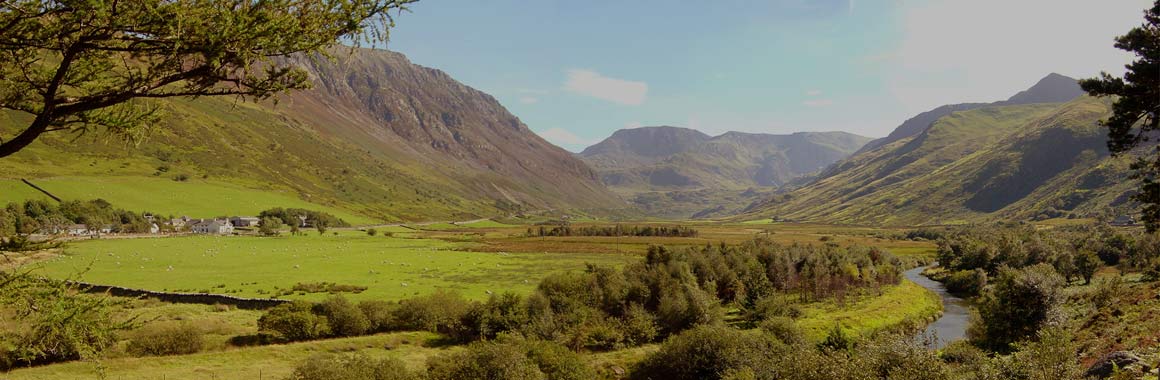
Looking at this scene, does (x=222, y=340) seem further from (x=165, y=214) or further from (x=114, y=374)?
(x=165, y=214)

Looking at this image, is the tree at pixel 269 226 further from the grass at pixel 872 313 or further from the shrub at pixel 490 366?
the grass at pixel 872 313

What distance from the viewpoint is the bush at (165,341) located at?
126 feet

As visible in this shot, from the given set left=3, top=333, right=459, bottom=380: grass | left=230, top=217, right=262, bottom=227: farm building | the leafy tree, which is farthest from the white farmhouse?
the leafy tree

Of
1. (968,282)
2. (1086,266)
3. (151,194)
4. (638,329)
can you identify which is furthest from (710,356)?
(151,194)

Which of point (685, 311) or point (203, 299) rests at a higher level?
point (203, 299)

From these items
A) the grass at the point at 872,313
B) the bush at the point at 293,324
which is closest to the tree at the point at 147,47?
the bush at the point at 293,324

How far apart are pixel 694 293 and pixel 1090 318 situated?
3613 cm

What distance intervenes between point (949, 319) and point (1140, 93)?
5084 centimetres

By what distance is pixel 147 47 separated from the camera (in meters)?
9.92

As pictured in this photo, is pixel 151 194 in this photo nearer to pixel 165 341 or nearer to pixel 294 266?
pixel 294 266

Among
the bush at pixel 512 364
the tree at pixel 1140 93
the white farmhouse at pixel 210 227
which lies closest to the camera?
the tree at pixel 1140 93

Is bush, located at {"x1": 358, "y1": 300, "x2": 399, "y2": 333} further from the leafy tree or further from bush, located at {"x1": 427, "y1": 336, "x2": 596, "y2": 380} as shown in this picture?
the leafy tree

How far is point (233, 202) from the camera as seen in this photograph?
186 m

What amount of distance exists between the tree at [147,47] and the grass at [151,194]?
17038 centimetres
